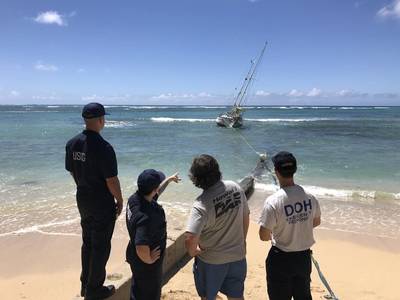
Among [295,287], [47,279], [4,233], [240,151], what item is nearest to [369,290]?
[295,287]

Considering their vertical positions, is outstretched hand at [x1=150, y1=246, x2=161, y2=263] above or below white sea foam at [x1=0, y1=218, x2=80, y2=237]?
above

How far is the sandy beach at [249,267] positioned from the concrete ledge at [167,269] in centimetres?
8

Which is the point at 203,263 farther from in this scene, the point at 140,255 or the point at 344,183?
the point at 344,183

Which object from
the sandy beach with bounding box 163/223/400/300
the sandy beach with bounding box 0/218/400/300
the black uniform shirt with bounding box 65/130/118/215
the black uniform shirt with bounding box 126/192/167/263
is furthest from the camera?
the sandy beach with bounding box 0/218/400/300

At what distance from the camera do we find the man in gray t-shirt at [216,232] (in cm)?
304

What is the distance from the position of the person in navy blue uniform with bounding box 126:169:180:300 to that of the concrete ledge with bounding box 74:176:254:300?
3.41 ft

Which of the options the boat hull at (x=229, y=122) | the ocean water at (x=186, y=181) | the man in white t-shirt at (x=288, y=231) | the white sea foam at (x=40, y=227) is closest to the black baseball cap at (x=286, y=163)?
the man in white t-shirt at (x=288, y=231)

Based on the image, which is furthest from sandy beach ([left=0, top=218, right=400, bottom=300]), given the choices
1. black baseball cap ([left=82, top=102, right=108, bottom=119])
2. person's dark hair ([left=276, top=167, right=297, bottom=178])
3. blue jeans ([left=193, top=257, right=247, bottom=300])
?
person's dark hair ([left=276, top=167, right=297, bottom=178])

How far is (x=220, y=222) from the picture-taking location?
3.14m

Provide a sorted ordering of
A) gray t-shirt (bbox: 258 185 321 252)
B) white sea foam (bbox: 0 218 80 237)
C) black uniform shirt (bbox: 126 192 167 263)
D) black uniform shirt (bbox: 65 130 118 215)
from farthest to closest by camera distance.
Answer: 1. white sea foam (bbox: 0 218 80 237)
2. black uniform shirt (bbox: 65 130 118 215)
3. gray t-shirt (bbox: 258 185 321 252)
4. black uniform shirt (bbox: 126 192 167 263)

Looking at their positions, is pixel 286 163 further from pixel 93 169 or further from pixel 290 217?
pixel 93 169

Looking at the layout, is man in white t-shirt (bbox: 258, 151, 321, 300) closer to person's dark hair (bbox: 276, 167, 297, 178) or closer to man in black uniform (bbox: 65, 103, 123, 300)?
person's dark hair (bbox: 276, 167, 297, 178)

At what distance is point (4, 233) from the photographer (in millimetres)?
8156

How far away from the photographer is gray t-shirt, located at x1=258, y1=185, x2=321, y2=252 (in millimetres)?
3225
